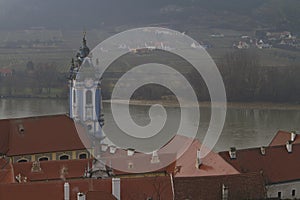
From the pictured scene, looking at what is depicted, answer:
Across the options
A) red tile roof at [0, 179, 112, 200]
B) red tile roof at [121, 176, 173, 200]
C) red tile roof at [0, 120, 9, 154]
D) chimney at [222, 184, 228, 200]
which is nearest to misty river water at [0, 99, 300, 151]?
red tile roof at [0, 120, 9, 154]

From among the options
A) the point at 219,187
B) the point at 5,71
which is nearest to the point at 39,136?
the point at 219,187

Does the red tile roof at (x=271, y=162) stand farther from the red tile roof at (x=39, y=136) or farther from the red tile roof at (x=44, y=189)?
the red tile roof at (x=39, y=136)

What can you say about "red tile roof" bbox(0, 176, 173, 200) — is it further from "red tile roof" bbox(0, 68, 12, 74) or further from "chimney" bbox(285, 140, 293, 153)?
"red tile roof" bbox(0, 68, 12, 74)

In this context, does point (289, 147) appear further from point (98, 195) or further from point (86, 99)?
point (86, 99)

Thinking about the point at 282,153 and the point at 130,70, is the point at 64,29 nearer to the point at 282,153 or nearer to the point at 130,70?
the point at 130,70

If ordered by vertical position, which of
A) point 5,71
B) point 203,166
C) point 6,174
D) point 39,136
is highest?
point 5,71

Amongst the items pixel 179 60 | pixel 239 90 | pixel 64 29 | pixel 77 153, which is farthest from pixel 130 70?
pixel 77 153
